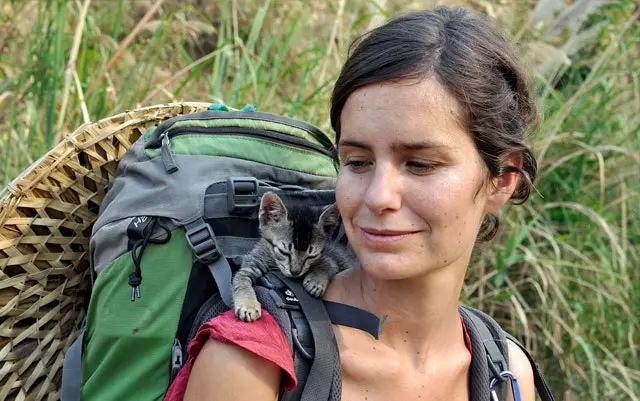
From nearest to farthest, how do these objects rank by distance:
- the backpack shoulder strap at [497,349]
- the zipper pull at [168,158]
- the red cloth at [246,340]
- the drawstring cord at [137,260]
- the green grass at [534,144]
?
1. the red cloth at [246,340]
2. the drawstring cord at [137,260]
3. the zipper pull at [168,158]
4. the backpack shoulder strap at [497,349]
5. the green grass at [534,144]

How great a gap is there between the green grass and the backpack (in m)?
1.44

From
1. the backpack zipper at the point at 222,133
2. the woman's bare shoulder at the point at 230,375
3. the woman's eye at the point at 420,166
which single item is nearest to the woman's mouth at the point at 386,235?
the woman's eye at the point at 420,166

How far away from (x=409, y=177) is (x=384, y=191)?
79 millimetres

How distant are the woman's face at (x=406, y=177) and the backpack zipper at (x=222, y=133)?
0.40 metres

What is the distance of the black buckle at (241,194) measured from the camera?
2098 mm

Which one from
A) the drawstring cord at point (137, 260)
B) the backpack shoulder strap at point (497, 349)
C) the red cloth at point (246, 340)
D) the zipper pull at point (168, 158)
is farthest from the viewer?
the backpack shoulder strap at point (497, 349)

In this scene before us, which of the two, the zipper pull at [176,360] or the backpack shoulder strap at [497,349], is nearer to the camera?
the zipper pull at [176,360]

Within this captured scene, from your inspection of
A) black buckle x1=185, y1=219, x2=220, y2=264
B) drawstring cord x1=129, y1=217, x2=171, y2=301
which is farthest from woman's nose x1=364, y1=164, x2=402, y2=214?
drawstring cord x1=129, y1=217, x2=171, y2=301

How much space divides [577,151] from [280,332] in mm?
3373

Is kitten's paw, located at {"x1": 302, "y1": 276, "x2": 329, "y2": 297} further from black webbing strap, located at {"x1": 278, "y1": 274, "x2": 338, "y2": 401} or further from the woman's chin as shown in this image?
the woman's chin

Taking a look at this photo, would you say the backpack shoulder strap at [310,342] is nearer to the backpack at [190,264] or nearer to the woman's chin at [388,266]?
the backpack at [190,264]

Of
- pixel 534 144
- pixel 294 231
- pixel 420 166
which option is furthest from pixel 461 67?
pixel 534 144

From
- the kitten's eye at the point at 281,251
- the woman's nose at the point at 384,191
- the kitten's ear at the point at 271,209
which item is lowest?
the kitten's eye at the point at 281,251

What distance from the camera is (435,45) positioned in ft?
6.30
